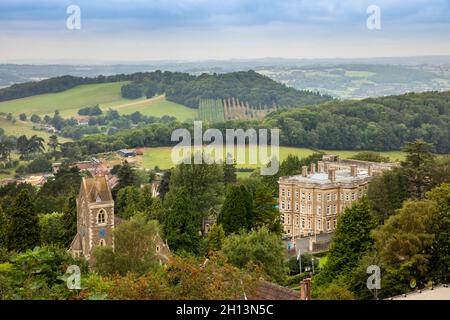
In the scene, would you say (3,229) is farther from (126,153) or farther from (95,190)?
(126,153)

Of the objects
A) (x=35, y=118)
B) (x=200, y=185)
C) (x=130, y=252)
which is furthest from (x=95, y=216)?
(x=35, y=118)

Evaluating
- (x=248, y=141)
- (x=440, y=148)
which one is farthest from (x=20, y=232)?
(x=440, y=148)

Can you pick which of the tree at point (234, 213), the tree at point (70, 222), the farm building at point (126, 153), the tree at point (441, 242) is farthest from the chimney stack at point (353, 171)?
the farm building at point (126, 153)

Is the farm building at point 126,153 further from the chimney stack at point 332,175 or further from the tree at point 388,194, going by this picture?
the tree at point 388,194

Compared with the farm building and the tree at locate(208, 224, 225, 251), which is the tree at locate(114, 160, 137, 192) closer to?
the tree at locate(208, 224, 225, 251)
